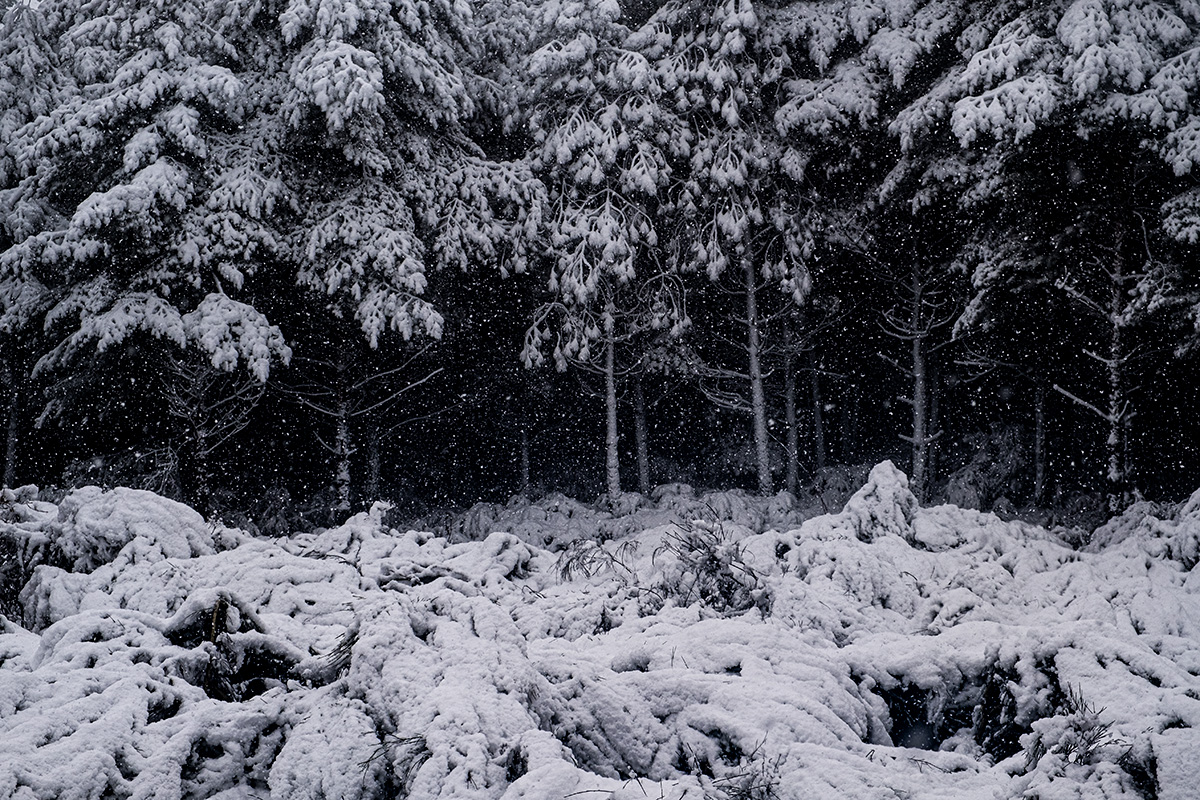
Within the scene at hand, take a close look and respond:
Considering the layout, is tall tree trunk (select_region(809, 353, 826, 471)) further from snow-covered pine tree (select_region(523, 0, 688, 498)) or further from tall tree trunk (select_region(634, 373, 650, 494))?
snow-covered pine tree (select_region(523, 0, 688, 498))

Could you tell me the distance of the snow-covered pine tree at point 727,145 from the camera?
48.8 ft

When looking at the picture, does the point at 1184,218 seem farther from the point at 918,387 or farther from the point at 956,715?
the point at 956,715

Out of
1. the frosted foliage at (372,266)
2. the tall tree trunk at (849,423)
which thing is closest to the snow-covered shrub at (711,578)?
the frosted foliage at (372,266)

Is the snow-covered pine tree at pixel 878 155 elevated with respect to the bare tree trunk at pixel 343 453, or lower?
elevated

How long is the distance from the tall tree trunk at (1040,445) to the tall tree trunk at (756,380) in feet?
14.9

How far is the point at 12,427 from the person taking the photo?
1672 cm

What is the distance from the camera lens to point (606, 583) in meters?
6.05

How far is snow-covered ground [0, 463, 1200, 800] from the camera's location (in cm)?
302

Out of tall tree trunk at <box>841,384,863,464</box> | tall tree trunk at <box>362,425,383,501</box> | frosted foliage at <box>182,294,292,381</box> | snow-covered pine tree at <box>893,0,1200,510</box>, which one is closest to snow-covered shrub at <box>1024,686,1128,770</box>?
snow-covered pine tree at <box>893,0,1200,510</box>

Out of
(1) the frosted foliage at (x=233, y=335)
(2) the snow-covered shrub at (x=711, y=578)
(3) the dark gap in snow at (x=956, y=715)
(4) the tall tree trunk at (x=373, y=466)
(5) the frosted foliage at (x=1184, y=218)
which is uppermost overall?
(5) the frosted foliage at (x=1184, y=218)

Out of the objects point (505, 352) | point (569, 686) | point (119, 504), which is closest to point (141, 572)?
point (119, 504)

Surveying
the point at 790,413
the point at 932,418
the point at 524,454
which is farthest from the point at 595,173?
the point at 932,418

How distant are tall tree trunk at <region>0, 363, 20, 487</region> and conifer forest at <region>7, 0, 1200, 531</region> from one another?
0.21ft

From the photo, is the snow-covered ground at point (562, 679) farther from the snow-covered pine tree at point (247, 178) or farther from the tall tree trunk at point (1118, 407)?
the snow-covered pine tree at point (247, 178)
